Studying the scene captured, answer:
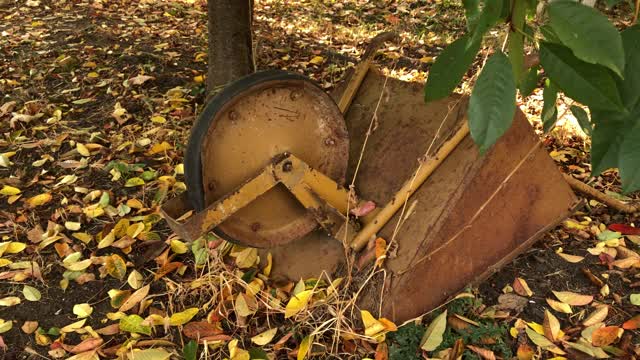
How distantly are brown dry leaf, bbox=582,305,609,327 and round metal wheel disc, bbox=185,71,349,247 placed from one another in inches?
42.5

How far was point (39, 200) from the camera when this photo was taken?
2.83 m

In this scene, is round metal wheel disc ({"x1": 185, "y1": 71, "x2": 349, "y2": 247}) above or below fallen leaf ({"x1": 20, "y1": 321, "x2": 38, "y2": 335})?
above

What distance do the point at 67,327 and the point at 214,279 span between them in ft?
1.89

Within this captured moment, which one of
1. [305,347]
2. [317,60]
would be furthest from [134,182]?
[317,60]

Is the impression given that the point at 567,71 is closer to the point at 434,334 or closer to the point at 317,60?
the point at 434,334

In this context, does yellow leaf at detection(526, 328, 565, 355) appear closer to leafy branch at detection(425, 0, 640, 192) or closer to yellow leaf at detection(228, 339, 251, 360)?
yellow leaf at detection(228, 339, 251, 360)

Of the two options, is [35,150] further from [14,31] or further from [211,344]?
[14,31]

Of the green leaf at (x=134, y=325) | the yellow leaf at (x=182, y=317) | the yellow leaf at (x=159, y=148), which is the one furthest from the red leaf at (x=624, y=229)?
the yellow leaf at (x=159, y=148)

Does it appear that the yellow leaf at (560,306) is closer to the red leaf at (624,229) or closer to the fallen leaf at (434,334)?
the fallen leaf at (434,334)

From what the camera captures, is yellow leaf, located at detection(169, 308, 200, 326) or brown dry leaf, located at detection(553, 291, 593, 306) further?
brown dry leaf, located at detection(553, 291, 593, 306)

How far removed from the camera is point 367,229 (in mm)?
2006

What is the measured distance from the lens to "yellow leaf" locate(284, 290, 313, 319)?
2.04 metres

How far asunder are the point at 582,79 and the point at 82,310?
6.66 feet

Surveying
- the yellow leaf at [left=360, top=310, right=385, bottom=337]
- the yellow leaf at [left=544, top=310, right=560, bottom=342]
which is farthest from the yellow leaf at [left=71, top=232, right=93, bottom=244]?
the yellow leaf at [left=544, top=310, right=560, bottom=342]
